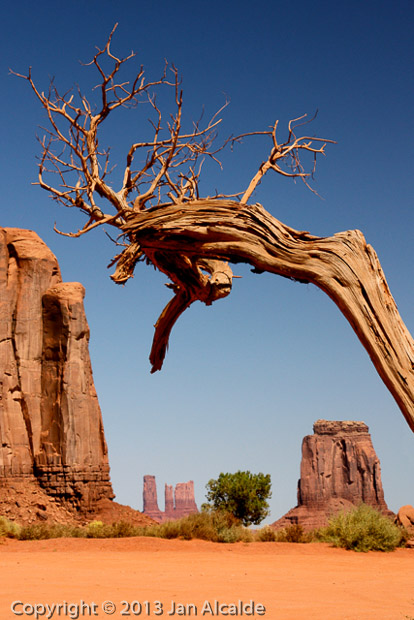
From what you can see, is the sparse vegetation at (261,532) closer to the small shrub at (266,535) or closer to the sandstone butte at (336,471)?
the small shrub at (266,535)

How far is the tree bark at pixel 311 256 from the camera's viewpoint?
4230 mm

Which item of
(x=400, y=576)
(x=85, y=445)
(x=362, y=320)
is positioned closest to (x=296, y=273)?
(x=362, y=320)

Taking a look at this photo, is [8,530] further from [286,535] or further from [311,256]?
[311,256]

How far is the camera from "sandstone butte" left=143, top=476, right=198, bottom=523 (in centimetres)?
14575

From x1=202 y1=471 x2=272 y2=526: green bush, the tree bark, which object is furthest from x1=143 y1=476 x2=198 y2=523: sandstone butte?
the tree bark

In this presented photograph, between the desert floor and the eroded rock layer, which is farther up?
the eroded rock layer

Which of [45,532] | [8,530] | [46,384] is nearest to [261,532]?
[45,532]

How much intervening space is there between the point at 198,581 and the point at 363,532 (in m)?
9.55

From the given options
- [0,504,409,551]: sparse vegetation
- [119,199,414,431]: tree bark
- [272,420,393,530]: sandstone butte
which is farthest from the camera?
[272,420,393,530]: sandstone butte

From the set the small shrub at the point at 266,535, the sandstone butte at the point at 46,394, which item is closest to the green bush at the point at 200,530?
the small shrub at the point at 266,535

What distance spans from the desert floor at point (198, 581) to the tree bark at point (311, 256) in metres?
4.30

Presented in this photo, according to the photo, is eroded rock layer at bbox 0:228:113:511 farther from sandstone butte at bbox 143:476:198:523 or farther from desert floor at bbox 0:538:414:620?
sandstone butte at bbox 143:476:198:523

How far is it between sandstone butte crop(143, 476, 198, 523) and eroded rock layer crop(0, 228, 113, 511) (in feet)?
397

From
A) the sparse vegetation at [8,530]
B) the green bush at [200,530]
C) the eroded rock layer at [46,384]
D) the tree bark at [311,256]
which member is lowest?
the green bush at [200,530]
